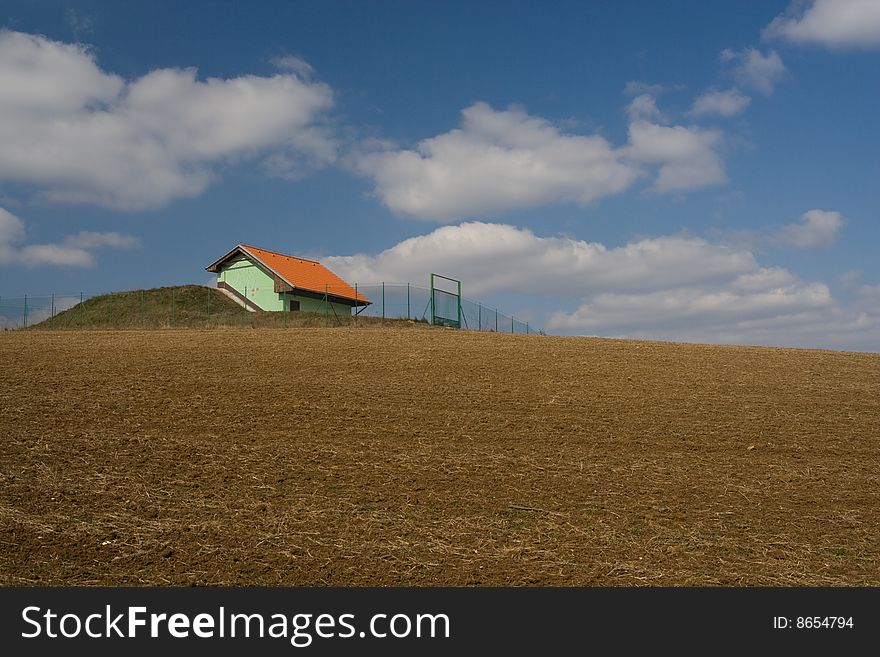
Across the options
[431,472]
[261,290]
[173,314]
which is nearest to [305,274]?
[261,290]

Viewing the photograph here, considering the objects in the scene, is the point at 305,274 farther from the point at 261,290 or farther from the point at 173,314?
the point at 173,314

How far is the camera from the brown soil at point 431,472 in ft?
30.0

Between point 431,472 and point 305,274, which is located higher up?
point 305,274

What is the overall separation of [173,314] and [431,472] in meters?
34.1

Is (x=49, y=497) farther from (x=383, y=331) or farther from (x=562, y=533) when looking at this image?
(x=383, y=331)

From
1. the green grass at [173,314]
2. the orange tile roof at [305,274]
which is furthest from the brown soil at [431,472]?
the orange tile roof at [305,274]

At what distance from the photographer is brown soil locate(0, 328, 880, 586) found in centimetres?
915

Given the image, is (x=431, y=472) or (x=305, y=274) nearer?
(x=431, y=472)

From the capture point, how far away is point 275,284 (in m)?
46.9

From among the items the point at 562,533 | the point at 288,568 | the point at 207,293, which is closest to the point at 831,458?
the point at 562,533

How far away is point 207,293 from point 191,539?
4029 cm

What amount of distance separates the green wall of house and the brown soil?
24.8 metres

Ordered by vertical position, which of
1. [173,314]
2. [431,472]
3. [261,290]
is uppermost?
[261,290]

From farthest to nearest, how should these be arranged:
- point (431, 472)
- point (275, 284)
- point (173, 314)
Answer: point (275, 284)
point (173, 314)
point (431, 472)
